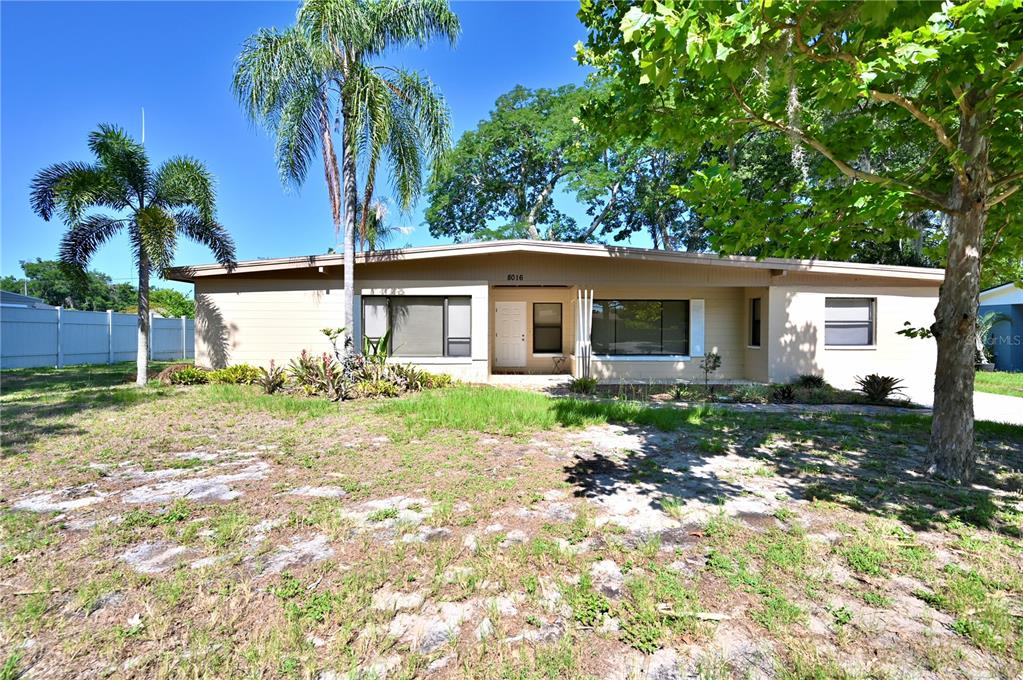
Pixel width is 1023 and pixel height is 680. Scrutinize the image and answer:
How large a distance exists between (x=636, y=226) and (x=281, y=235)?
19.1 metres

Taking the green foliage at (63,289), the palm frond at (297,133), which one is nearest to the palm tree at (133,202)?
the palm frond at (297,133)

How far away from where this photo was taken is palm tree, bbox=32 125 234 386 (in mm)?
9141

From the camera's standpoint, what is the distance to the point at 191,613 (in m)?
2.20

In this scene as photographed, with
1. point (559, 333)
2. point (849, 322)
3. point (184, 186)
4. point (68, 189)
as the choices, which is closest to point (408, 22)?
point (184, 186)

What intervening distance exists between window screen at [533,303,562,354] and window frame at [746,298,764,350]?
5196 millimetres

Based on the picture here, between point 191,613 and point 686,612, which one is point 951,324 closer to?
point 686,612

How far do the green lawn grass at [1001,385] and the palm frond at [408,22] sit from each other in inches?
589

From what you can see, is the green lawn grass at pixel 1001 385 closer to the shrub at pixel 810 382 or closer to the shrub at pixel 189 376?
the shrub at pixel 810 382

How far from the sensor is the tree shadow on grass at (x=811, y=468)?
354 cm

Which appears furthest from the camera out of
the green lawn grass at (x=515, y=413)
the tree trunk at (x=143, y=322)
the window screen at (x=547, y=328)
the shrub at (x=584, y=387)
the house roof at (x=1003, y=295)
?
the house roof at (x=1003, y=295)

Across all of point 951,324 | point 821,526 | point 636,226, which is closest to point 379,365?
point 821,526

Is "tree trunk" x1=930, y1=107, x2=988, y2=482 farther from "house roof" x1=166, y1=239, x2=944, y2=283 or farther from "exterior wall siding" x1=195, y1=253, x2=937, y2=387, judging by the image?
"exterior wall siding" x1=195, y1=253, x2=937, y2=387

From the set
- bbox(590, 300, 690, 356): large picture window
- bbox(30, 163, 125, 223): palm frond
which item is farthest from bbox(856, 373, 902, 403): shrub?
bbox(30, 163, 125, 223): palm frond

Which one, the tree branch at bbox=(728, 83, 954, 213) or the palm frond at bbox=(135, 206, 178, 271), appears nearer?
the tree branch at bbox=(728, 83, 954, 213)
